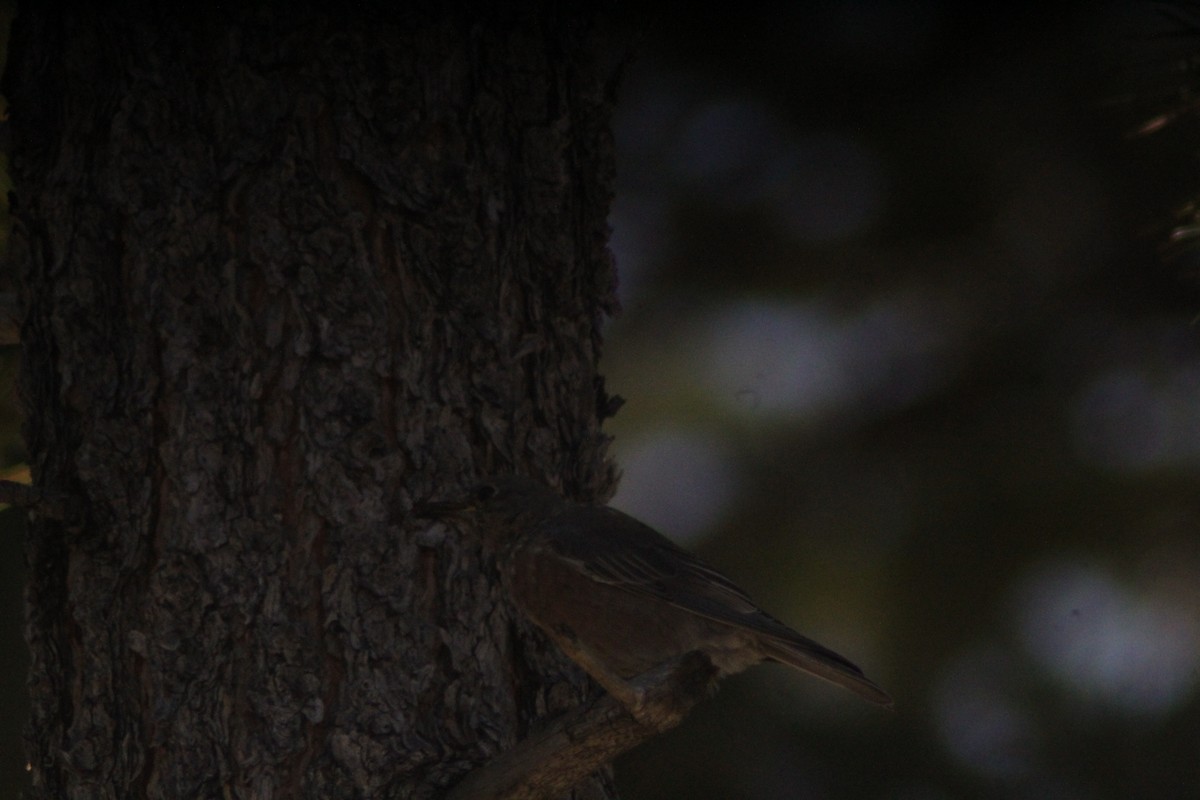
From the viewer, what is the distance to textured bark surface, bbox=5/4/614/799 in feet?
8.25

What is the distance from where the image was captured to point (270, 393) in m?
2.60

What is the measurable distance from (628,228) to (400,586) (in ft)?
5.70

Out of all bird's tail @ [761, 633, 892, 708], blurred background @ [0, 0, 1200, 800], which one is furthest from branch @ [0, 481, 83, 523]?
blurred background @ [0, 0, 1200, 800]

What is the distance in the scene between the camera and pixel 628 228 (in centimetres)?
404

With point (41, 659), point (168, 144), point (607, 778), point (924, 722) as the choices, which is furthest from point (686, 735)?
point (168, 144)

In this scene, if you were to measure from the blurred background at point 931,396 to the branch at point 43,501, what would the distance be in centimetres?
171

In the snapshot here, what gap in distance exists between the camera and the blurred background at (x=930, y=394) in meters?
3.71

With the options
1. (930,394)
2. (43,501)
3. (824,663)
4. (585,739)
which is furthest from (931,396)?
(43,501)

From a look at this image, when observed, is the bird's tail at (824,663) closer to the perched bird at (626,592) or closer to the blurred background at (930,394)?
the perched bird at (626,592)

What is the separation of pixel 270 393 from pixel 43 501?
1.47 feet

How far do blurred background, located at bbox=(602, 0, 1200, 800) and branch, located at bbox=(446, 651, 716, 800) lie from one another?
151 centimetres

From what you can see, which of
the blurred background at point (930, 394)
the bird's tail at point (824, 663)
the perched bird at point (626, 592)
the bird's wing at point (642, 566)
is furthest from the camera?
the blurred background at point (930, 394)

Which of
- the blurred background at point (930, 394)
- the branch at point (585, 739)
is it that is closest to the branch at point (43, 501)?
the branch at point (585, 739)

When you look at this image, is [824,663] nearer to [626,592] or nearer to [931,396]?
[626,592]
